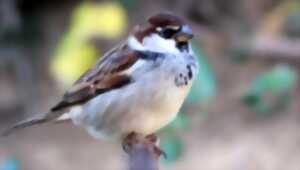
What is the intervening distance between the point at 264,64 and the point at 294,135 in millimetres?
442

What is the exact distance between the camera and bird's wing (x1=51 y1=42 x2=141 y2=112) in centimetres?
201

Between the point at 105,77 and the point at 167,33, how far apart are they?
7.2 inches

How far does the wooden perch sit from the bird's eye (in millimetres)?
392

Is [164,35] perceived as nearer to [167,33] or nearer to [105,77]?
[167,33]

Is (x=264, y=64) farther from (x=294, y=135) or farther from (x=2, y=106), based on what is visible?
(x=2, y=106)

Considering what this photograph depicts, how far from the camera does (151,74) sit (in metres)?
1.98

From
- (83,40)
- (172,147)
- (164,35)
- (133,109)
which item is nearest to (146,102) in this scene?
(133,109)

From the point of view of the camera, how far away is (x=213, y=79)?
12.6ft

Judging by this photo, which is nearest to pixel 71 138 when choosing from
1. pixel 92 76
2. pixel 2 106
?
pixel 2 106

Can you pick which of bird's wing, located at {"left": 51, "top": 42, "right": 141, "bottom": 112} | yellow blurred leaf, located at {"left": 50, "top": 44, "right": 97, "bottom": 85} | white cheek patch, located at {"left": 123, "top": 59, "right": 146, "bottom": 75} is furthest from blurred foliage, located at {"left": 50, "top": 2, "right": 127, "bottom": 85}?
white cheek patch, located at {"left": 123, "top": 59, "right": 146, "bottom": 75}

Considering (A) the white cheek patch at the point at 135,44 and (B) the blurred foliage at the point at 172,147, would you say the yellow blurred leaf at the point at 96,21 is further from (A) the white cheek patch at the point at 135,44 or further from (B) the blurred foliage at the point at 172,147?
(A) the white cheek patch at the point at 135,44

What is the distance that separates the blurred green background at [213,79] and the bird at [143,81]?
1635 mm

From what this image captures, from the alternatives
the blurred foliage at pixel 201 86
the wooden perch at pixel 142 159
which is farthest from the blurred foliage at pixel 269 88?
the wooden perch at pixel 142 159

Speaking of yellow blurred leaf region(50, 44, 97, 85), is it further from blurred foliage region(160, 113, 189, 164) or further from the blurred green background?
blurred foliage region(160, 113, 189, 164)
